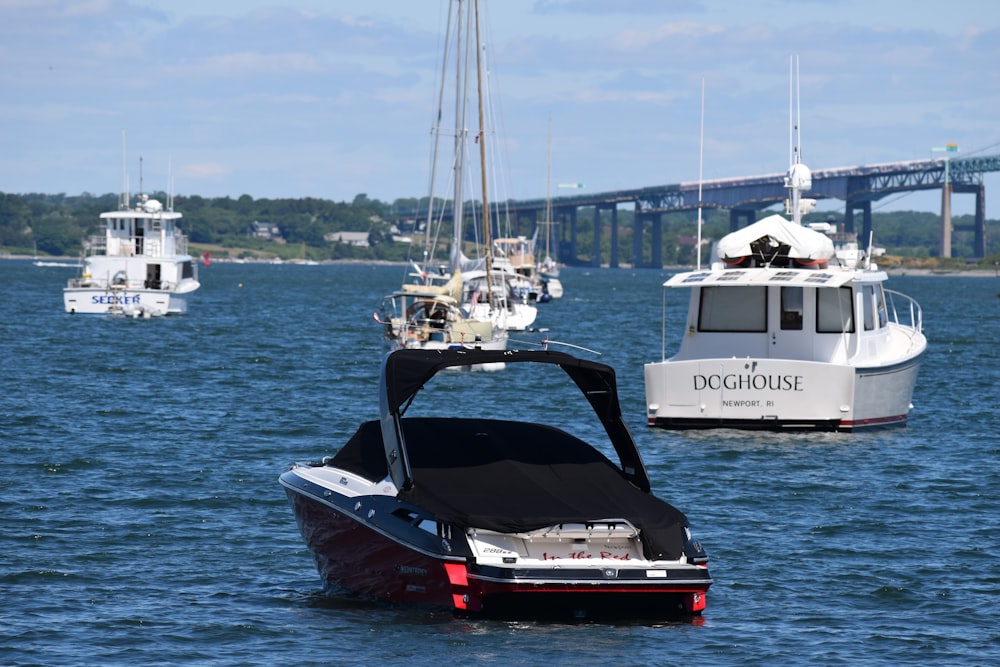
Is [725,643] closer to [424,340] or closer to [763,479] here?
[763,479]

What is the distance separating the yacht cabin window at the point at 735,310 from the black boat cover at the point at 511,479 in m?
13.3

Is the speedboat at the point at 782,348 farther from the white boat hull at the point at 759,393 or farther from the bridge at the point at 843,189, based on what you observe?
the bridge at the point at 843,189

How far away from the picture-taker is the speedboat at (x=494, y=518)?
1252cm

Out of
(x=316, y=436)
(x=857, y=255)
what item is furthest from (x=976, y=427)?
(x=316, y=436)

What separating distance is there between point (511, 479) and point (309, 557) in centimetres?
370

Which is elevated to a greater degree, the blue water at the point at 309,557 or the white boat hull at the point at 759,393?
the white boat hull at the point at 759,393

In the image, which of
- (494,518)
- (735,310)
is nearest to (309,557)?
(494,518)

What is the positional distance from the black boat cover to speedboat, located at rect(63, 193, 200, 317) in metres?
54.8

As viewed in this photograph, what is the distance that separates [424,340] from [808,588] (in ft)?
87.1

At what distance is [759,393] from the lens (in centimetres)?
2652

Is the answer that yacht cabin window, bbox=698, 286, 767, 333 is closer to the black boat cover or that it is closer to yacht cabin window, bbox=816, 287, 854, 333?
yacht cabin window, bbox=816, 287, 854, 333

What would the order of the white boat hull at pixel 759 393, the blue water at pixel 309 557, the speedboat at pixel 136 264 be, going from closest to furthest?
the blue water at pixel 309 557 < the white boat hull at pixel 759 393 < the speedboat at pixel 136 264

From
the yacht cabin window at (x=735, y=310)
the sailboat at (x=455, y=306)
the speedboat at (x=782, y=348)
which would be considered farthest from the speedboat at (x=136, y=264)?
the speedboat at (x=782, y=348)

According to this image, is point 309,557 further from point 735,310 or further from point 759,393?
point 735,310
